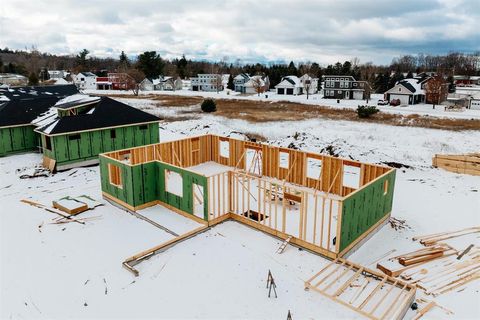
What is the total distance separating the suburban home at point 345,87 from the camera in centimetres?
6662

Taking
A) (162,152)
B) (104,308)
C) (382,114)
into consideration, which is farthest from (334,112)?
(104,308)

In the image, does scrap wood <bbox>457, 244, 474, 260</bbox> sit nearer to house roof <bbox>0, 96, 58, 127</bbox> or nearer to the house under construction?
the house under construction

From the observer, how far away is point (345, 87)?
66.9 metres

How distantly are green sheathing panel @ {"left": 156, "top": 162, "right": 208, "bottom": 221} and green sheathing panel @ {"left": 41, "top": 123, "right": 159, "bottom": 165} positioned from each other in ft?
26.9

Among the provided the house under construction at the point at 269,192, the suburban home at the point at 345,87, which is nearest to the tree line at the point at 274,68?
the suburban home at the point at 345,87

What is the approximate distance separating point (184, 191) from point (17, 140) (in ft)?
50.4

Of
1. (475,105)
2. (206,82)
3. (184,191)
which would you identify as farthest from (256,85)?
(184,191)

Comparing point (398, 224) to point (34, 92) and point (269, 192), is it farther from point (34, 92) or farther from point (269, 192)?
point (34, 92)

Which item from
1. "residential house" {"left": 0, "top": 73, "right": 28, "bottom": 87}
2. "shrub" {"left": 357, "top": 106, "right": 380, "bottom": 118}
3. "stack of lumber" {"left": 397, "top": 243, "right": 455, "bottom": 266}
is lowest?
"stack of lumber" {"left": 397, "top": 243, "right": 455, "bottom": 266}

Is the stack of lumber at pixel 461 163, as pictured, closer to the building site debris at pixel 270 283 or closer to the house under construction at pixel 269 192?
the house under construction at pixel 269 192

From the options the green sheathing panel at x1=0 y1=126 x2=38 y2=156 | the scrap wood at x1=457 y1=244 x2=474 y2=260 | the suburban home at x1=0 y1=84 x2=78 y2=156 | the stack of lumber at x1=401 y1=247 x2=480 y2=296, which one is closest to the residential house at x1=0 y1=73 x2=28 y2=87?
the suburban home at x1=0 y1=84 x2=78 y2=156

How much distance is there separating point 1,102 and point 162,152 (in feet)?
50.8

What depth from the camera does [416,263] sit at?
11.1m

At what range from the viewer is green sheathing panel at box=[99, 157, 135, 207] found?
14414mm
